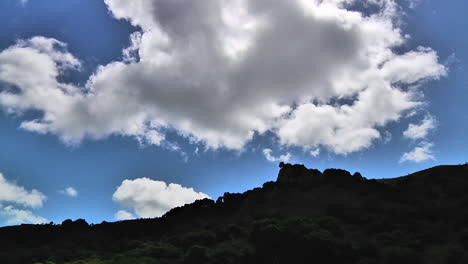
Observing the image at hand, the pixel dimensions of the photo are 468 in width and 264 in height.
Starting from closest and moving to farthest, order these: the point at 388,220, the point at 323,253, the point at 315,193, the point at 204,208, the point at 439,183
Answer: the point at 323,253, the point at 388,220, the point at 439,183, the point at 315,193, the point at 204,208

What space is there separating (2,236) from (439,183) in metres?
62.9

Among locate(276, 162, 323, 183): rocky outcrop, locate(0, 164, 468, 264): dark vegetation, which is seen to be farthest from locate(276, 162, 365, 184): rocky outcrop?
locate(0, 164, 468, 264): dark vegetation

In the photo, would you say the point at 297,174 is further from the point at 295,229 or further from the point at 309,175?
the point at 295,229

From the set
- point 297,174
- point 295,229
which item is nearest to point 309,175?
point 297,174

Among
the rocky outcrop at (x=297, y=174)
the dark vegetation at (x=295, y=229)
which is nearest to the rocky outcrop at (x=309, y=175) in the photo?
the rocky outcrop at (x=297, y=174)

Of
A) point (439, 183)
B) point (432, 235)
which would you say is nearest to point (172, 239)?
point (432, 235)

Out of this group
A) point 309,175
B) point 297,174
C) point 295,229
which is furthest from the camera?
point 297,174

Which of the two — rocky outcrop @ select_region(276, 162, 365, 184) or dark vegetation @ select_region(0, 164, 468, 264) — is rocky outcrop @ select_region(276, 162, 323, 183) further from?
dark vegetation @ select_region(0, 164, 468, 264)

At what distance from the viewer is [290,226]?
173ft

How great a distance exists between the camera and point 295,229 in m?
52.2

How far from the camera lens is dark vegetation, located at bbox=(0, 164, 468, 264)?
164 ft

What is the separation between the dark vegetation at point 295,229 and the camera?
50.1 m

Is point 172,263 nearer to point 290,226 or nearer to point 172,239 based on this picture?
point 172,239

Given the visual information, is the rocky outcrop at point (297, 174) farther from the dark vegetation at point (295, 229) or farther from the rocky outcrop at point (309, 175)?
the dark vegetation at point (295, 229)
